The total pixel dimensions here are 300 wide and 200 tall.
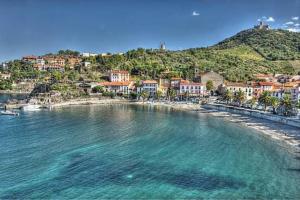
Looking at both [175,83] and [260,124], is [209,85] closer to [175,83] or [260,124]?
[175,83]

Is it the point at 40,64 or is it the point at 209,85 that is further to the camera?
the point at 40,64

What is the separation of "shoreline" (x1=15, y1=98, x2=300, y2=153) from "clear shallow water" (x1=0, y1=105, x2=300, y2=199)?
3.33m

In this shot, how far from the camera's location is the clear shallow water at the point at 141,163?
33.6m

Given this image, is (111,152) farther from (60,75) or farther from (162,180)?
(60,75)

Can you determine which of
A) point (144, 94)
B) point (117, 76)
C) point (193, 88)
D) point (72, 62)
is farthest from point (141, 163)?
point (72, 62)

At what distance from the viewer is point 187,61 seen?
185625mm

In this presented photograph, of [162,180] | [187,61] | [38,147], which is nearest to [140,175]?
[162,180]

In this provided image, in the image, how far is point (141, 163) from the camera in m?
42.9

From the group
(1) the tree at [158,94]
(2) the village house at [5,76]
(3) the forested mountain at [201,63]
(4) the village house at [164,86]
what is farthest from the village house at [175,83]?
(2) the village house at [5,76]

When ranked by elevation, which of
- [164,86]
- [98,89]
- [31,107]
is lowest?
[31,107]

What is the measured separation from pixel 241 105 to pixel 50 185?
7968 centimetres

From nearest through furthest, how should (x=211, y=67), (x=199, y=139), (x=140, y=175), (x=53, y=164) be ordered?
1. (x=140, y=175)
2. (x=53, y=164)
3. (x=199, y=139)
4. (x=211, y=67)

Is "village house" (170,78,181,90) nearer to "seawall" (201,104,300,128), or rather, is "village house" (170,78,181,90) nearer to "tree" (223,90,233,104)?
"seawall" (201,104,300,128)

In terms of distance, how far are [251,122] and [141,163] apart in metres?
43.1
